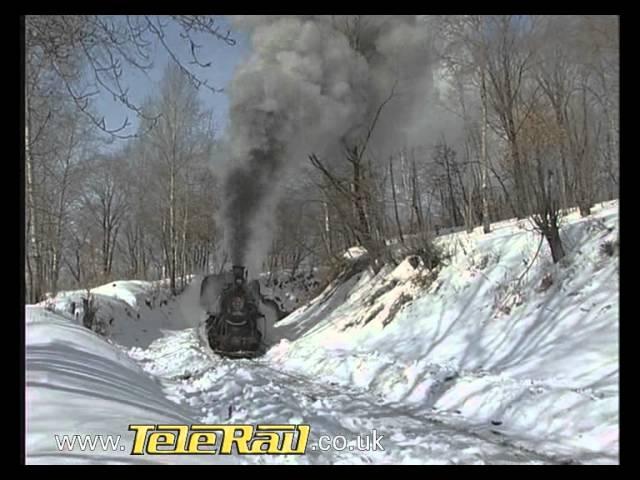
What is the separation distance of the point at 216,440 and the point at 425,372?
13.1 feet

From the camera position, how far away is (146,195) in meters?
21.7

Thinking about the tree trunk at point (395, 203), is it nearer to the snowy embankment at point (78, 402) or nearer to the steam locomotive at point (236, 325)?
the steam locomotive at point (236, 325)

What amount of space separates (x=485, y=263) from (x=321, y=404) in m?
4.62

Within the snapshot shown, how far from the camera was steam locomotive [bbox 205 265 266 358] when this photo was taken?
34.1 feet

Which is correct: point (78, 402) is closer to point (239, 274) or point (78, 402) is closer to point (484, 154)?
point (239, 274)

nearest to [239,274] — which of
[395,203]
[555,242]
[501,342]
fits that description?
[395,203]

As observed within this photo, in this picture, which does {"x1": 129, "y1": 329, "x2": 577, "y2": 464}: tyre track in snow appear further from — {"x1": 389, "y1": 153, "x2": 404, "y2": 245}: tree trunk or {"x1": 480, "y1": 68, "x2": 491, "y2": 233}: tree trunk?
{"x1": 480, "y1": 68, "x2": 491, "y2": 233}: tree trunk

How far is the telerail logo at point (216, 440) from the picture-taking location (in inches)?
96.0

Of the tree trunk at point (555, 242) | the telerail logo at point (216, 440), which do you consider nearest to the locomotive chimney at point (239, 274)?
the tree trunk at point (555, 242)

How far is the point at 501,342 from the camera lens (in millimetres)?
6387

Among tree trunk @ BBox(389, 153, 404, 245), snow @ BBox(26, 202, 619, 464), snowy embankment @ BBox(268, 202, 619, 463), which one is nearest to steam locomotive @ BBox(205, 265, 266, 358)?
snow @ BBox(26, 202, 619, 464)

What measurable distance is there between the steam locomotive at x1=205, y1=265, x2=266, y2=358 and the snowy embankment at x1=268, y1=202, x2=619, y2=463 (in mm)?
756
